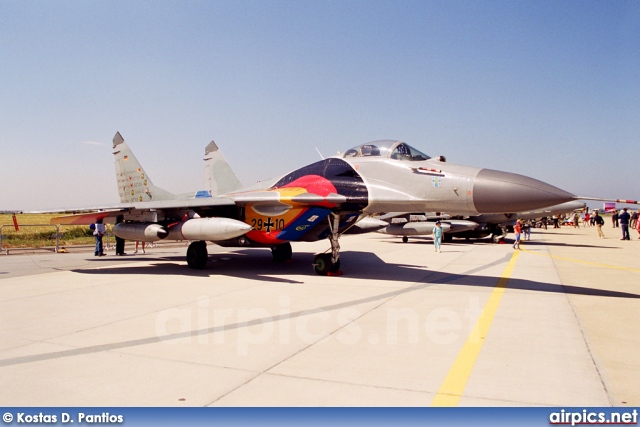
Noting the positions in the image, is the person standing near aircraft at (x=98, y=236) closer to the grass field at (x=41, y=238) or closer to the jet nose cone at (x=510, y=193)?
the grass field at (x=41, y=238)

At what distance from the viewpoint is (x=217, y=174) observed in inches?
645

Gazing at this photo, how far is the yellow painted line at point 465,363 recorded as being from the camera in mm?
3521

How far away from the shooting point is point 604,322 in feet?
19.8

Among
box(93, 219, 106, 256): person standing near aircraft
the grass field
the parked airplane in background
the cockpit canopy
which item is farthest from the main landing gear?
the parked airplane in background

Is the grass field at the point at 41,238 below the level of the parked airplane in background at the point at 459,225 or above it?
below

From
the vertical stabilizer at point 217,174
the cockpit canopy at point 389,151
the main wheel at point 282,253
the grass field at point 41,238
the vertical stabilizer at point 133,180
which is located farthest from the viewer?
the grass field at point 41,238

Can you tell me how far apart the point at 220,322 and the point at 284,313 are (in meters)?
0.98

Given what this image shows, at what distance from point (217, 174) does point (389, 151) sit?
27.5ft

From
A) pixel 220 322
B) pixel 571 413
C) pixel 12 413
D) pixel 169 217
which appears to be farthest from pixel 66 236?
pixel 571 413

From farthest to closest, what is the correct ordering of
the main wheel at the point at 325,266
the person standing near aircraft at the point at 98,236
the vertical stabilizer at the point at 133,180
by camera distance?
1. the person standing near aircraft at the point at 98,236
2. the vertical stabilizer at the point at 133,180
3. the main wheel at the point at 325,266

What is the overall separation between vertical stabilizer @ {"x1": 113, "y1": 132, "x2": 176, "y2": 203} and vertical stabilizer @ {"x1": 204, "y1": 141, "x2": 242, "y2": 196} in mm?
1741

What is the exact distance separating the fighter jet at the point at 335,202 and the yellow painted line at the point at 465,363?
6.63ft

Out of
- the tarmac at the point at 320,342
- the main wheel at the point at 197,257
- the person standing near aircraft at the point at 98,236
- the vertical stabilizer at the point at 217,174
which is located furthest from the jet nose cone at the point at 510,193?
the person standing near aircraft at the point at 98,236

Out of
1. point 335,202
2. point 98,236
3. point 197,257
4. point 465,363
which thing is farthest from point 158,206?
point 465,363
